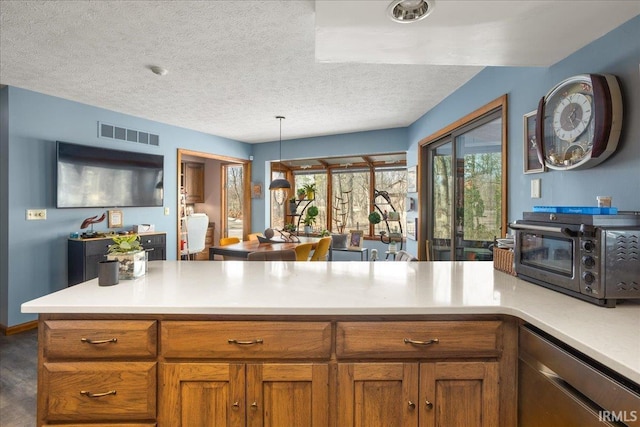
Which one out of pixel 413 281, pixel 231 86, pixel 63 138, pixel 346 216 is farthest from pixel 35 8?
pixel 346 216

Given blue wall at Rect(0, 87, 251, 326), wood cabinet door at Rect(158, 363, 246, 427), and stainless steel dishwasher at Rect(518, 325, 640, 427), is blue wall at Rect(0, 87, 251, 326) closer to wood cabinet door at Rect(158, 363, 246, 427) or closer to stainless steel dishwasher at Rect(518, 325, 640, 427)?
wood cabinet door at Rect(158, 363, 246, 427)

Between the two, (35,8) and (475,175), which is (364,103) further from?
(35,8)

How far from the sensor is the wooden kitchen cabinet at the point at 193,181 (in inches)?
288

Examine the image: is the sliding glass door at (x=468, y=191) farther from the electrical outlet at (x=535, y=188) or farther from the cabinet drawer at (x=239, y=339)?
the cabinet drawer at (x=239, y=339)

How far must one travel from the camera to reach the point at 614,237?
1.22m

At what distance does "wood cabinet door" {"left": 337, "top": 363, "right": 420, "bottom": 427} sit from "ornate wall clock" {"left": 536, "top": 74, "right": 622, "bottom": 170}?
1343mm

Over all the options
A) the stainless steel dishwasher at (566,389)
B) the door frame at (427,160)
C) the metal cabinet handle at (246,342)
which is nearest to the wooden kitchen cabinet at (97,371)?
the metal cabinet handle at (246,342)

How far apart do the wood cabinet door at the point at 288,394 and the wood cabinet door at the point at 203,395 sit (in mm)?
46

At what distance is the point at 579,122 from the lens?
1652 mm

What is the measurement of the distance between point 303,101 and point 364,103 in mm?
738

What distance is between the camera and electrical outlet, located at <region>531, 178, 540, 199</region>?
2.13 m

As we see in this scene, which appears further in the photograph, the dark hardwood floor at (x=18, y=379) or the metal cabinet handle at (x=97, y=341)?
the dark hardwood floor at (x=18, y=379)

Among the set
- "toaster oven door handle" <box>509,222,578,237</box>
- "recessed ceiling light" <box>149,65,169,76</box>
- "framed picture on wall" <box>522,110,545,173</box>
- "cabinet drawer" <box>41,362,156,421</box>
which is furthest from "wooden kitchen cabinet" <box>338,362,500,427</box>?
"recessed ceiling light" <box>149,65,169,76</box>

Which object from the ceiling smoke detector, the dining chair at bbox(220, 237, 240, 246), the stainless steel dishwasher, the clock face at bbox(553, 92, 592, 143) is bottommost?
the stainless steel dishwasher
